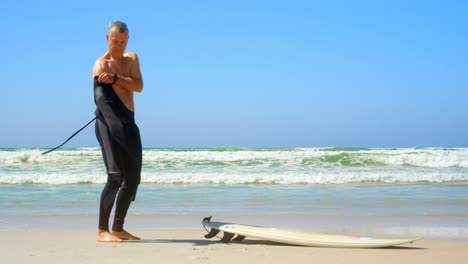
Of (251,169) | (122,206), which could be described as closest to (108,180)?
(122,206)

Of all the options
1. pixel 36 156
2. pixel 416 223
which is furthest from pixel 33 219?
pixel 36 156

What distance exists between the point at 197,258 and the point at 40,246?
1352mm

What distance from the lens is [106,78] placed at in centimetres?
427

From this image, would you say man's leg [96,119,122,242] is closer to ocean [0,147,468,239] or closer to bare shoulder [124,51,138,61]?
bare shoulder [124,51,138,61]

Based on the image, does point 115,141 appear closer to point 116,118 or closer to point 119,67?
point 116,118

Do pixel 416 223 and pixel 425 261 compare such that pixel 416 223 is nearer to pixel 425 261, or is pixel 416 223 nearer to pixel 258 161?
pixel 425 261

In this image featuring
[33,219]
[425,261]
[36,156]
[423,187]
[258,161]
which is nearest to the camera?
[425,261]

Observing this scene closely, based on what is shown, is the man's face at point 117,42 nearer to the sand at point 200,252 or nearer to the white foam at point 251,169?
the sand at point 200,252

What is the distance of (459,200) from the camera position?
8312 mm

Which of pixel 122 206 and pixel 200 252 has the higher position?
pixel 122 206

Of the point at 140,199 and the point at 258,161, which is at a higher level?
the point at 258,161

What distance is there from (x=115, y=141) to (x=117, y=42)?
76cm

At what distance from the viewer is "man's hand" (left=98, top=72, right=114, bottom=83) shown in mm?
4262

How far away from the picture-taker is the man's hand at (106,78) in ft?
14.0
